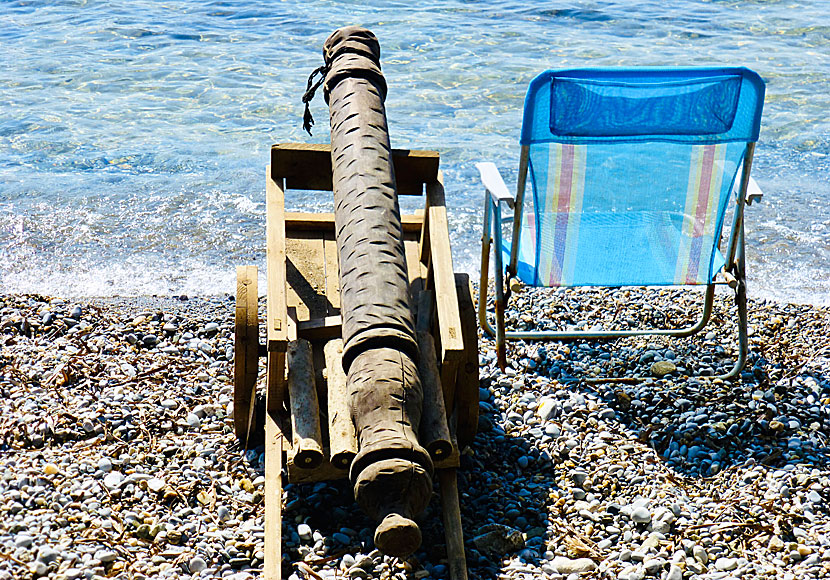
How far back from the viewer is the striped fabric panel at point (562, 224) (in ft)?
14.1

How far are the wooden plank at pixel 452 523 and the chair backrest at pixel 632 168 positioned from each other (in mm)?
1280

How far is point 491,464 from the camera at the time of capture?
3809 mm

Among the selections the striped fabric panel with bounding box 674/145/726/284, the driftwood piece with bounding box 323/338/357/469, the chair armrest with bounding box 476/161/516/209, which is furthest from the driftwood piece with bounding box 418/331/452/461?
the striped fabric panel with bounding box 674/145/726/284

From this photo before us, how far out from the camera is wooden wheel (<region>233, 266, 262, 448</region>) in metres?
3.65

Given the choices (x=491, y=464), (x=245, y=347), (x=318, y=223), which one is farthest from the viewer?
(x=318, y=223)

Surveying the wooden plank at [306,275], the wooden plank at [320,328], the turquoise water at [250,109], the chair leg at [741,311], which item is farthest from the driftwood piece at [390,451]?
the turquoise water at [250,109]

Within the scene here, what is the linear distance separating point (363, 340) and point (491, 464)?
4.13ft

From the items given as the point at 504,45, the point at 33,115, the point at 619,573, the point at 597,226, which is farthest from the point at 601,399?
the point at 504,45

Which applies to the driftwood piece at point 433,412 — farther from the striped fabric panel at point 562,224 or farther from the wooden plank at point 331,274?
the striped fabric panel at point 562,224

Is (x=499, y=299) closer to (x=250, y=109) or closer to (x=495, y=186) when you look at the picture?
(x=495, y=186)

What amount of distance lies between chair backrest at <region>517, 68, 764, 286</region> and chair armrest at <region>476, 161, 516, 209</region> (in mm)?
136

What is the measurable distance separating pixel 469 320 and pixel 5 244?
16.3 ft

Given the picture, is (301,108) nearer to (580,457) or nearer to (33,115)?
(33,115)

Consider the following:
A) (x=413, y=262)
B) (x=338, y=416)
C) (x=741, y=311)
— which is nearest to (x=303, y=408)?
(x=338, y=416)
